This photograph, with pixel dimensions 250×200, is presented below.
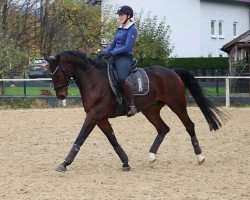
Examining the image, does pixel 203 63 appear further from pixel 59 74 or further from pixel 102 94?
pixel 59 74

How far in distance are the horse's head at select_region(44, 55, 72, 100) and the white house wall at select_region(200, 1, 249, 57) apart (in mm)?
39387

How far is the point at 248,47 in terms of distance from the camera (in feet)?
98.0

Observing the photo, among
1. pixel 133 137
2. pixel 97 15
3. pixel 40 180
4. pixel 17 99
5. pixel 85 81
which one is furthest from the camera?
pixel 97 15

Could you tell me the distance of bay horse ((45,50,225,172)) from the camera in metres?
9.38

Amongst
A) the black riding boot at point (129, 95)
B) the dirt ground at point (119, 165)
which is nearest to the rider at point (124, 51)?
the black riding boot at point (129, 95)

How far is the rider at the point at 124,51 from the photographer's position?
9.42 metres

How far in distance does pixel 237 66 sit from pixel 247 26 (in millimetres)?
26806

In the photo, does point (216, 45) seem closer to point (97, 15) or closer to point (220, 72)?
point (97, 15)

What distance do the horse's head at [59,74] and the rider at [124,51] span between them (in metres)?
0.61

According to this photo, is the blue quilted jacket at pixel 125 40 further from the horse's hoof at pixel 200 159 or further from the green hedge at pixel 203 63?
the green hedge at pixel 203 63

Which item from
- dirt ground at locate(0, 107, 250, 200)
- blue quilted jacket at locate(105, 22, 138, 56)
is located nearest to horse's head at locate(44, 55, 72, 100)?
blue quilted jacket at locate(105, 22, 138, 56)

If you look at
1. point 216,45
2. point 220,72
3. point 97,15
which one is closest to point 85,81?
point 220,72

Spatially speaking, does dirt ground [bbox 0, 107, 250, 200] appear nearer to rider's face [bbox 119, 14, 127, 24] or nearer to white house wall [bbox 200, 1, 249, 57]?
rider's face [bbox 119, 14, 127, 24]

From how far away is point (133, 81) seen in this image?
979cm
